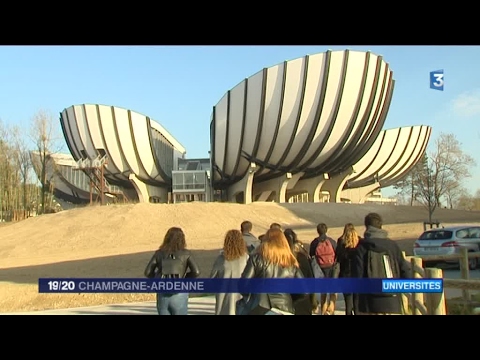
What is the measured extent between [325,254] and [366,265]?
62.1 inches

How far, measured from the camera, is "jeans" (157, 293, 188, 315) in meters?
4.48

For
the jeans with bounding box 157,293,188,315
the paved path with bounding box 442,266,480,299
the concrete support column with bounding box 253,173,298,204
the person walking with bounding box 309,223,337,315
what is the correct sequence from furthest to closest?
the concrete support column with bounding box 253,173,298,204
the paved path with bounding box 442,266,480,299
the person walking with bounding box 309,223,337,315
the jeans with bounding box 157,293,188,315

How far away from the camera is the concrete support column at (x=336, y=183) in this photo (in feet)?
176

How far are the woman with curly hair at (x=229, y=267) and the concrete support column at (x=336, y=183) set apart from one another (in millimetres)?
49683

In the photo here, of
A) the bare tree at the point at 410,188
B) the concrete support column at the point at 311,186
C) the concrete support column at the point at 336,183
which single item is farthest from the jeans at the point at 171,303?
the concrete support column at the point at 336,183

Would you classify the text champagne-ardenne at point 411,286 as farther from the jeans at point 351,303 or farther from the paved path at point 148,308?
the paved path at point 148,308

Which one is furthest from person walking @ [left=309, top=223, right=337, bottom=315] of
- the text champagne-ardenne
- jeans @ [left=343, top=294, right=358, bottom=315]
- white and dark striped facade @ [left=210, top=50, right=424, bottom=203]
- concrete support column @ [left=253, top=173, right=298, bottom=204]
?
concrete support column @ [left=253, top=173, right=298, bottom=204]

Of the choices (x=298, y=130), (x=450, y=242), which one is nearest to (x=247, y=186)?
(x=298, y=130)

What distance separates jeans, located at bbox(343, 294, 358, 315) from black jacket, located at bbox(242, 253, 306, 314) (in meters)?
0.57

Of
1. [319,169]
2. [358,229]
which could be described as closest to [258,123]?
[319,169]

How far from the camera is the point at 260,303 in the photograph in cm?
428

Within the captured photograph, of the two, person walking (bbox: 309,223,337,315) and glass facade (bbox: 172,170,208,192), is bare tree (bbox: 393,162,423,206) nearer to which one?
person walking (bbox: 309,223,337,315)
